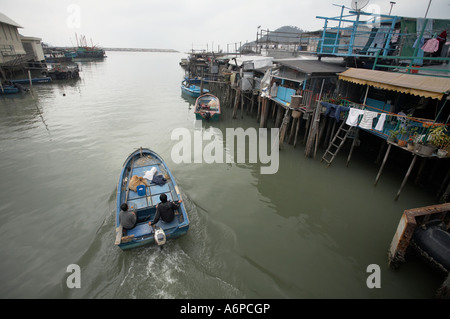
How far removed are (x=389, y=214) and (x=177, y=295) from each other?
8815 mm

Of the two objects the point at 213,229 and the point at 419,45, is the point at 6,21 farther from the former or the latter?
the point at 419,45

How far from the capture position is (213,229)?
835 centimetres

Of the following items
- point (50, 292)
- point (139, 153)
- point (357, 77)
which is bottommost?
point (50, 292)

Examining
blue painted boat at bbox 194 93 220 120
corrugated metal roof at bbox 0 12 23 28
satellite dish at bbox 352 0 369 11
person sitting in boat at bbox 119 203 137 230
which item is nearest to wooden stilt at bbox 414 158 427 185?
satellite dish at bbox 352 0 369 11

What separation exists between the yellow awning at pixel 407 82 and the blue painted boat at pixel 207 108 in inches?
468

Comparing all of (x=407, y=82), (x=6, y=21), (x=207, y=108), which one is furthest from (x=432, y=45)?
(x=6, y=21)

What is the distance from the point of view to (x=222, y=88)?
32625 millimetres

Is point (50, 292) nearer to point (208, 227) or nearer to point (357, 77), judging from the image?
point (208, 227)

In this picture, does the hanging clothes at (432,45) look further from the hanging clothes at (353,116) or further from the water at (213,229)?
the water at (213,229)

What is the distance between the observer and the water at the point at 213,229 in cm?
630

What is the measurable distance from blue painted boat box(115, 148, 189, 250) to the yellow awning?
32.4 feet

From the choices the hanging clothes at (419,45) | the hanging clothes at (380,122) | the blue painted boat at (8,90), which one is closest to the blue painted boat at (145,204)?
the hanging clothes at (380,122)
